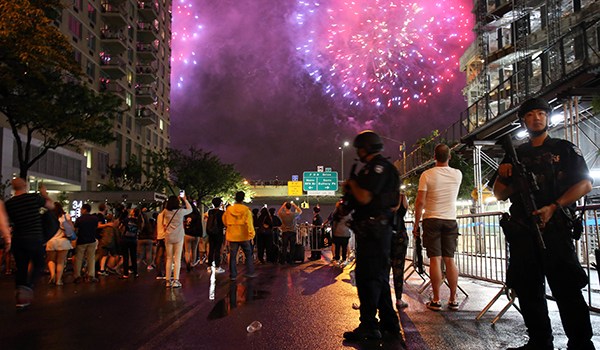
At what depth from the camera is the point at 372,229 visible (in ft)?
15.8

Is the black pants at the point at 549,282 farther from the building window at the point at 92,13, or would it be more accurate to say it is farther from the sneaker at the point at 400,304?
the building window at the point at 92,13

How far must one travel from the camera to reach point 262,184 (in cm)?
7006

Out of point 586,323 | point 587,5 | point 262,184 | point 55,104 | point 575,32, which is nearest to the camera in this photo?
point 586,323

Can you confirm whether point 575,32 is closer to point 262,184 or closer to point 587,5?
point 587,5

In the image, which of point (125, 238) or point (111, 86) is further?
point (111, 86)

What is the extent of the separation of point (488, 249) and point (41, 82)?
19.0 meters

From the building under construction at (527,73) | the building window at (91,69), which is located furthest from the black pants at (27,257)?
the building window at (91,69)

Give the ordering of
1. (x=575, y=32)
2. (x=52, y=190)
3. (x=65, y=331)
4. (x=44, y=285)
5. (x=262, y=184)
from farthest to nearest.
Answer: (x=262, y=184) < (x=52, y=190) < (x=575, y=32) < (x=44, y=285) < (x=65, y=331)

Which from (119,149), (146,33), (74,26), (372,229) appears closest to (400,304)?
(372,229)

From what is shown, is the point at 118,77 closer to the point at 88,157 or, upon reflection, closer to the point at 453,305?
the point at 88,157

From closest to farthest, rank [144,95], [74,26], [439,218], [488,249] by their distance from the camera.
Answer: [439,218] < [488,249] < [74,26] < [144,95]

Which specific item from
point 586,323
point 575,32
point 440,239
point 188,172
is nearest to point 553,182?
point 586,323

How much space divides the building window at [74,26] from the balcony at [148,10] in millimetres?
17573

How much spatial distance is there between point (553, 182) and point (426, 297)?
4.36 metres
